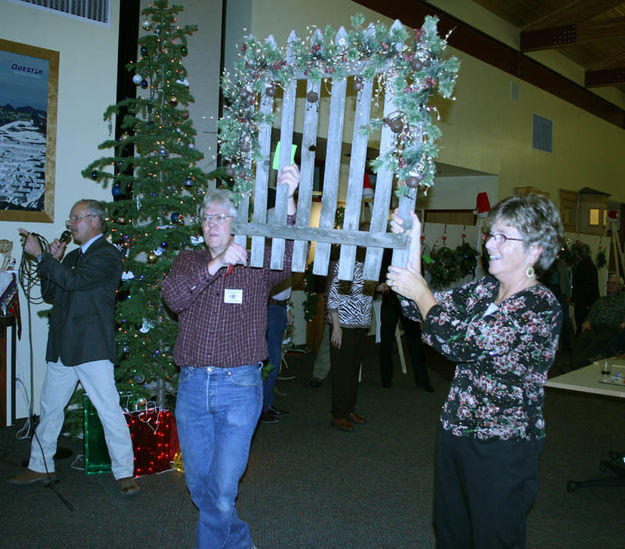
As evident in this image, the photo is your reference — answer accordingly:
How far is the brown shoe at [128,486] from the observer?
11.9 feet

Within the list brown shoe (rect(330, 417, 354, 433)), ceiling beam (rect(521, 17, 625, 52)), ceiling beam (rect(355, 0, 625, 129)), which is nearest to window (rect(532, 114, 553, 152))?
ceiling beam (rect(355, 0, 625, 129))

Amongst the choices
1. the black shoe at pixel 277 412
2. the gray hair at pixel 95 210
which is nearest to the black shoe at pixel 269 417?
the black shoe at pixel 277 412

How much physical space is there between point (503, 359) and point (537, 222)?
0.50m

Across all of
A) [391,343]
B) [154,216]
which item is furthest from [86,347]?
[391,343]

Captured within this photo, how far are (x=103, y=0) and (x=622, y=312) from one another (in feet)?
22.1

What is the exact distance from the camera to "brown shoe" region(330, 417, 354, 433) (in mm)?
5164

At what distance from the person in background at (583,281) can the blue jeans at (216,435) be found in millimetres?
8861

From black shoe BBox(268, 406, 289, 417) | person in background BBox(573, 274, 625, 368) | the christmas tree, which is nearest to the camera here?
the christmas tree

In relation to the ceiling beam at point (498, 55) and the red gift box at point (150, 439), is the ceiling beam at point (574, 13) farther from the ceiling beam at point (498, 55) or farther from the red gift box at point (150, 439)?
the red gift box at point (150, 439)

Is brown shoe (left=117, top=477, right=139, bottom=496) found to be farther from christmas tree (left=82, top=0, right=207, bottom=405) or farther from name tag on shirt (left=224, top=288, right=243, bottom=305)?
name tag on shirt (left=224, top=288, right=243, bottom=305)

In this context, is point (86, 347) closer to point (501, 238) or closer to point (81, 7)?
point (501, 238)

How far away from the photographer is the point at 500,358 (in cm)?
196

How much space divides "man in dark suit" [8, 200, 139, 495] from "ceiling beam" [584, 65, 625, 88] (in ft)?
44.9

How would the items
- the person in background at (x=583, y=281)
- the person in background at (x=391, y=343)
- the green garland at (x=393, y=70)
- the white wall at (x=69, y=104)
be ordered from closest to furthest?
the green garland at (x=393, y=70)
the white wall at (x=69, y=104)
the person in background at (x=391, y=343)
the person in background at (x=583, y=281)
